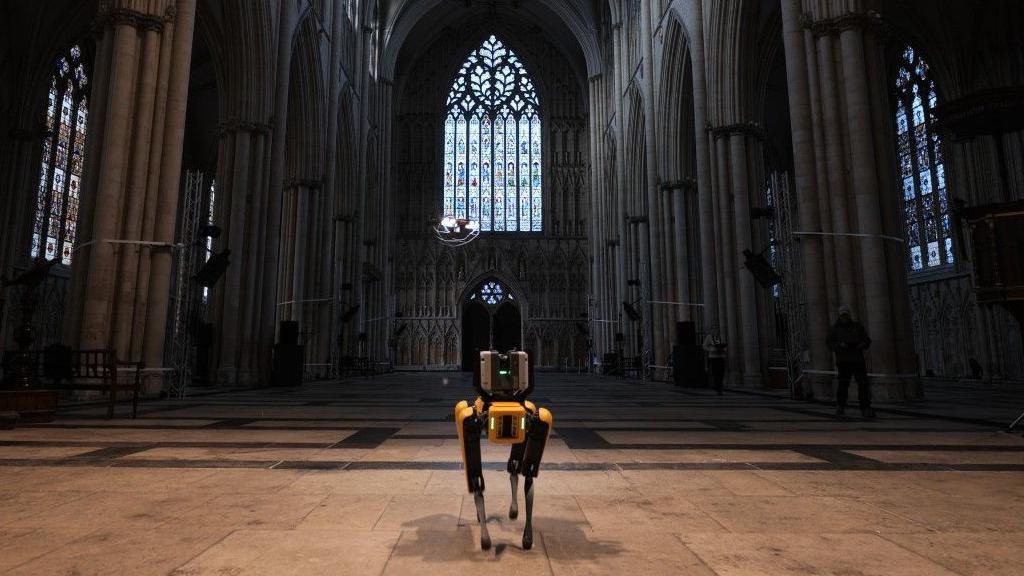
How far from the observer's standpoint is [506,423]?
2082 mm

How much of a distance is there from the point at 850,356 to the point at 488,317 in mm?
26989

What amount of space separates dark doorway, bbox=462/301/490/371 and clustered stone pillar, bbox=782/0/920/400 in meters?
24.4

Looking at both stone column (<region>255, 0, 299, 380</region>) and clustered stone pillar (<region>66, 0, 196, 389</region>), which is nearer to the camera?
clustered stone pillar (<region>66, 0, 196, 389</region>)

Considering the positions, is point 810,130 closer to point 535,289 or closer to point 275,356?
point 275,356

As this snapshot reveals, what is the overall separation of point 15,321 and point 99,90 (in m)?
12.7

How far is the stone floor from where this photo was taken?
1.96 meters

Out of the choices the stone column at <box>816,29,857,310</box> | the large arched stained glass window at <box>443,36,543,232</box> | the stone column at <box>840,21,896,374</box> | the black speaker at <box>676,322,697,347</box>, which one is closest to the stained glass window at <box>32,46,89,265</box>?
the large arched stained glass window at <box>443,36,543,232</box>

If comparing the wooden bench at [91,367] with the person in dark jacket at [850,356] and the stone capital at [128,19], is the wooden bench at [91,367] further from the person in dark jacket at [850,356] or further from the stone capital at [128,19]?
the person in dark jacket at [850,356]

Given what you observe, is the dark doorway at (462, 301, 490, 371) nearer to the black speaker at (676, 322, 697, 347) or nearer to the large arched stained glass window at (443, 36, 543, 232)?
the large arched stained glass window at (443, 36, 543, 232)

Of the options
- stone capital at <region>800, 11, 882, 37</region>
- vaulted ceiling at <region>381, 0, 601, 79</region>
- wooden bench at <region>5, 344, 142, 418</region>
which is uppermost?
vaulted ceiling at <region>381, 0, 601, 79</region>

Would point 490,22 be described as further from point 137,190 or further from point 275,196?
point 137,190

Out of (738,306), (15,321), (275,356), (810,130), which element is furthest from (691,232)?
(15,321)

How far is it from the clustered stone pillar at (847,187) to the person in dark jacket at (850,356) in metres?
2.54

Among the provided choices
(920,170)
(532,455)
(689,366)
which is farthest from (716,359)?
(920,170)
